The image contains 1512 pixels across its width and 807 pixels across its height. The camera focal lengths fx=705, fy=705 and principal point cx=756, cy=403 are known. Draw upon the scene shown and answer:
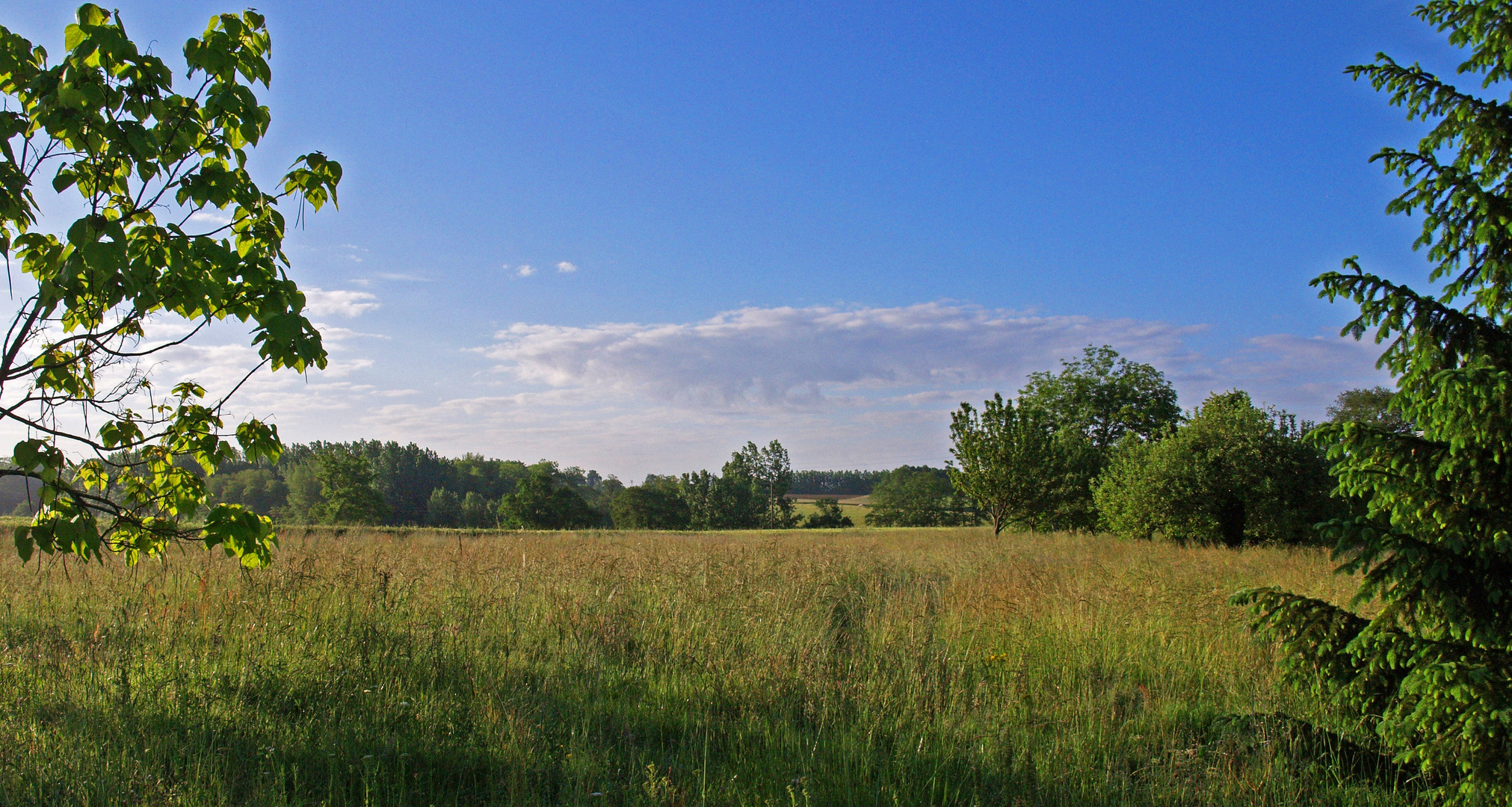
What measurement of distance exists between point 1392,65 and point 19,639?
1114cm

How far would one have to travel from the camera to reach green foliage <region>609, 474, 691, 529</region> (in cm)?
8731

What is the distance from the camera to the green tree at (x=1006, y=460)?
2612 cm

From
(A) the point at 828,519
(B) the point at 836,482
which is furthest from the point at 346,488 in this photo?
(B) the point at 836,482

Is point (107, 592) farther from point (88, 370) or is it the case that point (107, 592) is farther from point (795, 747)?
point (795, 747)

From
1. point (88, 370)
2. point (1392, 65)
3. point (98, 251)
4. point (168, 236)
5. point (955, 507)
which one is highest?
point (1392, 65)

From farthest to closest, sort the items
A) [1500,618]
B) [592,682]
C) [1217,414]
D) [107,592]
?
[1217,414], [107,592], [592,682], [1500,618]

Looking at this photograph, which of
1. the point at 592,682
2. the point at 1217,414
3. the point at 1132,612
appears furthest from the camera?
the point at 1217,414

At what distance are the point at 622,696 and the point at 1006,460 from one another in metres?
23.6

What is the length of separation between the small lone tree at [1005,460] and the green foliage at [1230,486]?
339 cm

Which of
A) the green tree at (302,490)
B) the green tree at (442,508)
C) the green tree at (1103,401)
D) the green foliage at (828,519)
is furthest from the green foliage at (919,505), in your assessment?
the green tree at (302,490)

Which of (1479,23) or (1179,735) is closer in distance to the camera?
(1479,23)

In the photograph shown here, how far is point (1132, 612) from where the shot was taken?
8.05 m

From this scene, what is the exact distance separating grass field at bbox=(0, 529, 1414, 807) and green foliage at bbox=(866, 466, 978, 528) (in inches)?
2114

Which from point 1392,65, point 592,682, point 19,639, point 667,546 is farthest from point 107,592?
point 1392,65
